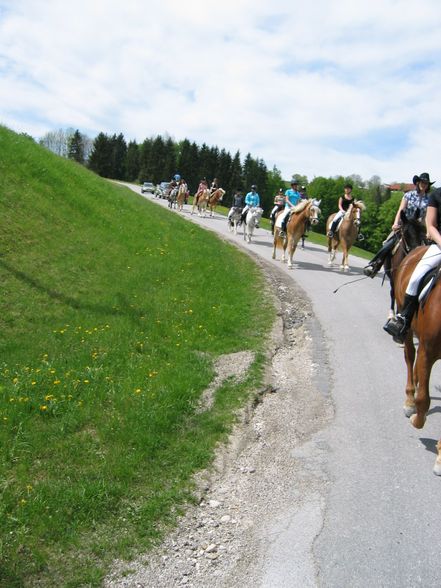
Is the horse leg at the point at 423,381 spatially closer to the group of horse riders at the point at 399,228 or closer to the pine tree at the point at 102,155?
the group of horse riders at the point at 399,228

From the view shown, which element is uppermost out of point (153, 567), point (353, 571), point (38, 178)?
point (38, 178)

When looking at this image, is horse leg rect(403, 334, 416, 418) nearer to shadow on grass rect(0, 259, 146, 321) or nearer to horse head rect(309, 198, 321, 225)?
shadow on grass rect(0, 259, 146, 321)

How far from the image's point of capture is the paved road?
4148mm

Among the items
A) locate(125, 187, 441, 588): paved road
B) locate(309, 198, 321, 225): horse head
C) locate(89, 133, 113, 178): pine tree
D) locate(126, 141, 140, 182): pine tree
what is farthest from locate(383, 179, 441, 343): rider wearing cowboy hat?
locate(126, 141, 140, 182): pine tree

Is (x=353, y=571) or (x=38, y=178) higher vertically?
(x=38, y=178)

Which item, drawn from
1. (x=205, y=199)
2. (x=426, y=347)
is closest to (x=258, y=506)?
(x=426, y=347)

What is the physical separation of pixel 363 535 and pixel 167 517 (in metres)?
1.76

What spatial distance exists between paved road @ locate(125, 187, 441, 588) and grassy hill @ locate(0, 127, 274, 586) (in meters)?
1.34

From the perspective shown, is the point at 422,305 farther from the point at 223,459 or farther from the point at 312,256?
the point at 312,256

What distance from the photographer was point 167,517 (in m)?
4.93

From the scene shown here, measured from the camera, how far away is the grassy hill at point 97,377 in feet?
15.3

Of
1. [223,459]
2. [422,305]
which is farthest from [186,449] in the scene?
[422,305]

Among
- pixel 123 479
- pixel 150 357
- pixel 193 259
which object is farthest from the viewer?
pixel 193 259

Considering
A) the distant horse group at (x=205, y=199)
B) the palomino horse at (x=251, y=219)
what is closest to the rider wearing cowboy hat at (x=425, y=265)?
the palomino horse at (x=251, y=219)
